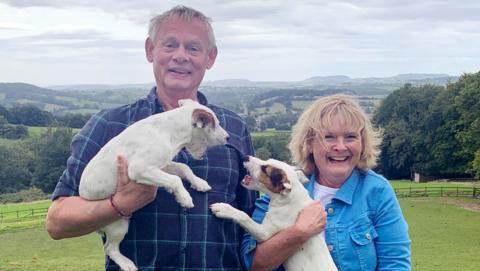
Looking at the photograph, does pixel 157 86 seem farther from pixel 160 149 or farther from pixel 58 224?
pixel 58 224

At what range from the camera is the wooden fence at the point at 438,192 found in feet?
158

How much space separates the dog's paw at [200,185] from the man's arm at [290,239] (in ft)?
2.42

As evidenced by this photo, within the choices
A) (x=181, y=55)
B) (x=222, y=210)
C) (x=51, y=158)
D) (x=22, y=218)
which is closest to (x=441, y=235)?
(x=22, y=218)

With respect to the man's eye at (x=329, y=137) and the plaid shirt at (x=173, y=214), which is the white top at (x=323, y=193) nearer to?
the man's eye at (x=329, y=137)

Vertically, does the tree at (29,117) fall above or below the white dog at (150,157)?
below

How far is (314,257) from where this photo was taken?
186 inches

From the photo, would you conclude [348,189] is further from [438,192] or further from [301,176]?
[438,192]

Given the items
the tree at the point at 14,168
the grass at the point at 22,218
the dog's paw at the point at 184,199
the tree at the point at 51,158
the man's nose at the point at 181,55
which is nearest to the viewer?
the dog's paw at the point at 184,199

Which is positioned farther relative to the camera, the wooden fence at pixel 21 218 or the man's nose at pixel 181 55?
the wooden fence at pixel 21 218

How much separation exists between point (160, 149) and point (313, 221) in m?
1.40

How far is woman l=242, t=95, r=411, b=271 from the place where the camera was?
15.2 ft

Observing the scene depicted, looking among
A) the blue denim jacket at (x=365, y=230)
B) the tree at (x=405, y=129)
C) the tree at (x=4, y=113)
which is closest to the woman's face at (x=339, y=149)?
the blue denim jacket at (x=365, y=230)

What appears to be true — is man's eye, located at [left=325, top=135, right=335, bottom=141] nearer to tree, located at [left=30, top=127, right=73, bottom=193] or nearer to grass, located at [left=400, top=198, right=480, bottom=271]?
grass, located at [left=400, top=198, right=480, bottom=271]

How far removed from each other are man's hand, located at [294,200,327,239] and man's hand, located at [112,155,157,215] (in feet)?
4.18
